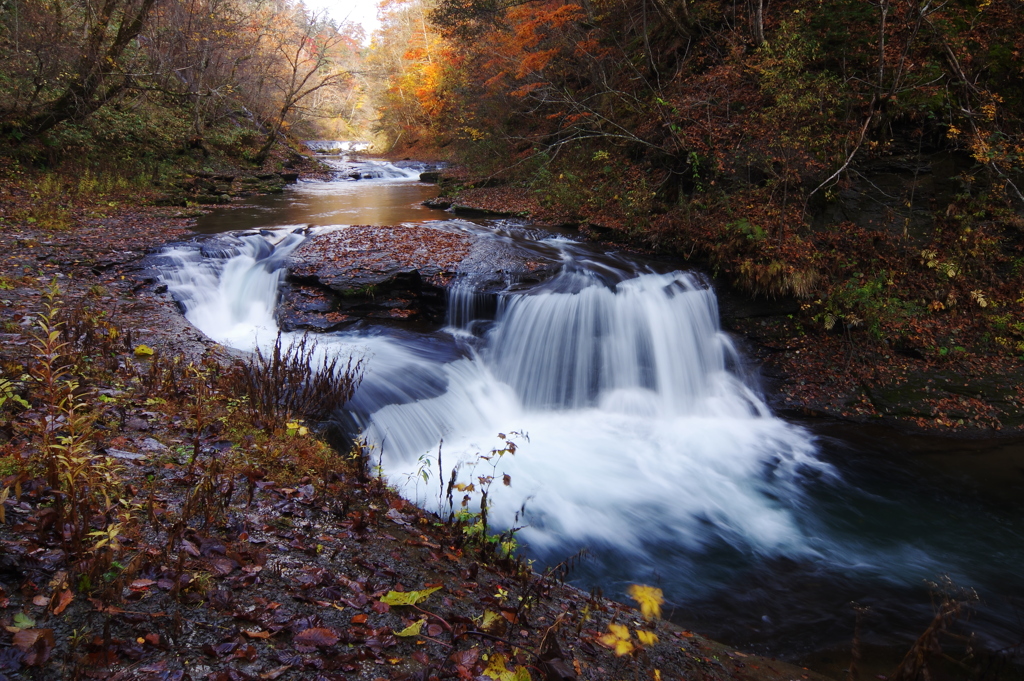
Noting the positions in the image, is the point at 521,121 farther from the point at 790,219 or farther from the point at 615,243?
the point at 790,219

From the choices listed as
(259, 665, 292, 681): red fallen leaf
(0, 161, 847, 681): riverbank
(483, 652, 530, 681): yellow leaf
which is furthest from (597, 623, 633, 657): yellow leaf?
(259, 665, 292, 681): red fallen leaf

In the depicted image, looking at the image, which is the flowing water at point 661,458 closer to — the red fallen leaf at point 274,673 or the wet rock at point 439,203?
the red fallen leaf at point 274,673

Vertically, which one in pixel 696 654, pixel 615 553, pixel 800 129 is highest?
pixel 800 129

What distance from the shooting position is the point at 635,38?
15.7 m

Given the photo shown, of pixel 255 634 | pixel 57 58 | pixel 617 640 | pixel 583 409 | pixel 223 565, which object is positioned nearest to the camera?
pixel 255 634

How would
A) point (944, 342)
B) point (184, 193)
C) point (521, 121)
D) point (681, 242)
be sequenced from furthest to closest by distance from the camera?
1. point (521, 121)
2. point (184, 193)
3. point (681, 242)
4. point (944, 342)

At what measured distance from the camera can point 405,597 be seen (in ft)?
9.23

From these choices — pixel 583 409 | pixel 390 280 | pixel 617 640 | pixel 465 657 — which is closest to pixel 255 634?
pixel 465 657

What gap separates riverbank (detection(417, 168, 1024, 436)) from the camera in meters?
7.84

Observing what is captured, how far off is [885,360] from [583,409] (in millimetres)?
4957

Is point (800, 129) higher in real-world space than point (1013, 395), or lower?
higher

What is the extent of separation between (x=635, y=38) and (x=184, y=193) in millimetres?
14008

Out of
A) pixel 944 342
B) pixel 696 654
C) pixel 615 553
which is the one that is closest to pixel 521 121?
pixel 944 342

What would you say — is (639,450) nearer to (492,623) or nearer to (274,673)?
(492,623)
